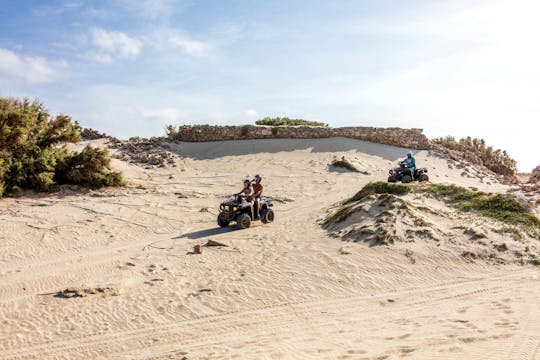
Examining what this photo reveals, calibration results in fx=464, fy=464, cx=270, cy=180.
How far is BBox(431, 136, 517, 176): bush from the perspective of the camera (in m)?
26.3

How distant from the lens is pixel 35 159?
50.2 feet

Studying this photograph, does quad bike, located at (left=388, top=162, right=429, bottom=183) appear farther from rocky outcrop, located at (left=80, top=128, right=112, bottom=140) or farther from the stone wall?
rocky outcrop, located at (left=80, top=128, right=112, bottom=140)

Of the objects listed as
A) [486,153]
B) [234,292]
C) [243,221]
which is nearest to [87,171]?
[243,221]

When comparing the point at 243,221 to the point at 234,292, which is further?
the point at 243,221

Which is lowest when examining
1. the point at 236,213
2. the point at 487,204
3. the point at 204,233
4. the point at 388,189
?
the point at 204,233

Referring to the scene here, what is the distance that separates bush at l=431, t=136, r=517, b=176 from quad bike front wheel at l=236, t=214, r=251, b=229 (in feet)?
60.7

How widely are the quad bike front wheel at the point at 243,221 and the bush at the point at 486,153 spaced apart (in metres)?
18.5

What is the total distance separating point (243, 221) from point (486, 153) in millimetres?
20512

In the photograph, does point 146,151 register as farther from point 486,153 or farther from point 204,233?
point 486,153

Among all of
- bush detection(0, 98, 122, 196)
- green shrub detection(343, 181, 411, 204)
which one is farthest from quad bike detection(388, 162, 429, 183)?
bush detection(0, 98, 122, 196)

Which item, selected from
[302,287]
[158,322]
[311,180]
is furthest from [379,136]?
[158,322]

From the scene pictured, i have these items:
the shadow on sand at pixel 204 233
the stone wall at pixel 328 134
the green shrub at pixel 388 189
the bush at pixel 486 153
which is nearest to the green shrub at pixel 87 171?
the shadow on sand at pixel 204 233

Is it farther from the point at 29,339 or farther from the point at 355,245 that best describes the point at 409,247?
the point at 29,339

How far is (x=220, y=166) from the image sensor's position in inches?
841
